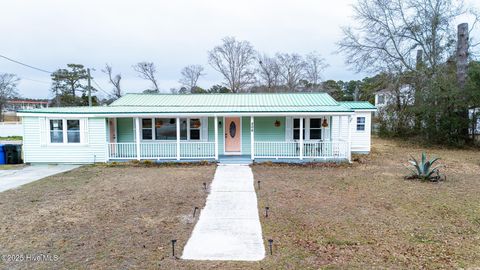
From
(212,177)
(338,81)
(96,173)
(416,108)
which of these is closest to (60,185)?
(96,173)

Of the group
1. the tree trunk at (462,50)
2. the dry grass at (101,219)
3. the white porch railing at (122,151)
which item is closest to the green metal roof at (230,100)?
the white porch railing at (122,151)

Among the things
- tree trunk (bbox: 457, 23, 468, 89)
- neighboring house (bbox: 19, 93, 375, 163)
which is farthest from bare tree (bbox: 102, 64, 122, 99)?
tree trunk (bbox: 457, 23, 468, 89)

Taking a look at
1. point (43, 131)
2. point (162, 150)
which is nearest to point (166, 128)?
point (162, 150)

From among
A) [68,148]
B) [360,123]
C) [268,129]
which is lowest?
[68,148]

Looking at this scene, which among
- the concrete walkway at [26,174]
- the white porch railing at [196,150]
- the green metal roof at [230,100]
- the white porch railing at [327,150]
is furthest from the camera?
the green metal roof at [230,100]

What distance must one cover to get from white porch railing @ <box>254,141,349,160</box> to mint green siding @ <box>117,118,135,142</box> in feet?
20.3

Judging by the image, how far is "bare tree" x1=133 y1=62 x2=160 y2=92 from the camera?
148 feet

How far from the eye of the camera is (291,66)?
43.9 meters

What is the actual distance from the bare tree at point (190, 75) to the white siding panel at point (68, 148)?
34.5 meters

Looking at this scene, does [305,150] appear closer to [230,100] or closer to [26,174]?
[230,100]

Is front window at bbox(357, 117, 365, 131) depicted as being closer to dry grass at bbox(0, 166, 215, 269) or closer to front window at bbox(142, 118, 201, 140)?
front window at bbox(142, 118, 201, 140)

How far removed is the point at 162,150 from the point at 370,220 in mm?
10336

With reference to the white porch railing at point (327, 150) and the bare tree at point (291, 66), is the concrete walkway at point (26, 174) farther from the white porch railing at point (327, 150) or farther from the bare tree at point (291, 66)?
the bare tree at point (291, 66)

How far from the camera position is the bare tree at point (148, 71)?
4522cm
